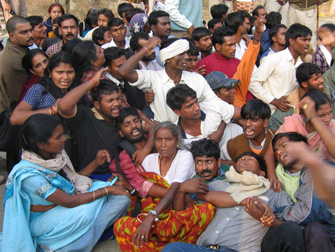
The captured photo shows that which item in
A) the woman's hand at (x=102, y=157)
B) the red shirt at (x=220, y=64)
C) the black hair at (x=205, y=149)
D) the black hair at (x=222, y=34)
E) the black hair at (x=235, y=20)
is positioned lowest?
the woman's hand at (x=102, y=157)

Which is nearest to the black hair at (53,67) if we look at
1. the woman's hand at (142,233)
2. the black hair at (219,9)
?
the woman's hand at (142,233)

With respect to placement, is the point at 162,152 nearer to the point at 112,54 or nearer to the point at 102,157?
the point at 102,157

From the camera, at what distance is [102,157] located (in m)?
3.66

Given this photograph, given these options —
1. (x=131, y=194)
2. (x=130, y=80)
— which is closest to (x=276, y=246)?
(x=131, y=194)

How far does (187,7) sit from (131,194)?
4.13m

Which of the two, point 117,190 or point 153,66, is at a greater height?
point 153,66

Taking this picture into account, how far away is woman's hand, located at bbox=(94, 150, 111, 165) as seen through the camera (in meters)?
3.64

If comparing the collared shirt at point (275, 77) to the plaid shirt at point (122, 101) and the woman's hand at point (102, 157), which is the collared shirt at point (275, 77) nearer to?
the plaid shirt at point (122, 101)

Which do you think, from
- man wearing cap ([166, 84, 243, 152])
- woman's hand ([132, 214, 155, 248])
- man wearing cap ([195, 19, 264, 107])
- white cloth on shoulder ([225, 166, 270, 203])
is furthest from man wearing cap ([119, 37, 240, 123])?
woman's hand ([132, 214, 155, 248])

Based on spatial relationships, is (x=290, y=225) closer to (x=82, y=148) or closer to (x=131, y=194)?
(x=131, y=194)

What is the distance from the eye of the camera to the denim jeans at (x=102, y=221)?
124 inches

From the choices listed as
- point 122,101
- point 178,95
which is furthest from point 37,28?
point 178,95

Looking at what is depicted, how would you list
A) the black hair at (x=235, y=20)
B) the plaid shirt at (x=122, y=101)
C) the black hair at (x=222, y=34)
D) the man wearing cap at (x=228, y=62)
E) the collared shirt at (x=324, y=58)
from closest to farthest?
1. the plaid shirt at (x=122, y=101)
2. the man wearing cap at (x=228, y=62)
3. the black hair at (x=222, y=34)
4. the collared shirt at (x=324, y=58)
5. the black hair at (x=235, y=20)

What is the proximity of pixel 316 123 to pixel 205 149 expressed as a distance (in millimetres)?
1018
